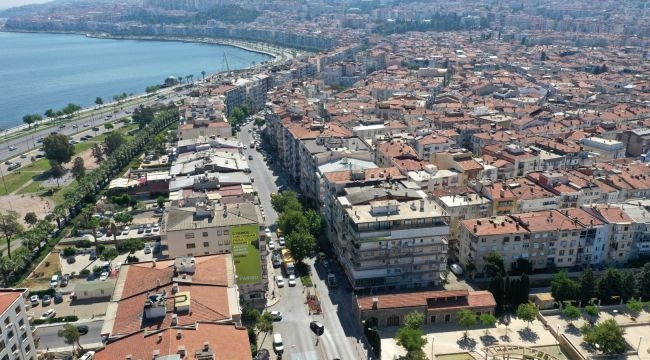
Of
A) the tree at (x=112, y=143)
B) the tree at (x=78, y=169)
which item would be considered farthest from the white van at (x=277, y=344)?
the tree at (x=112, y=143)

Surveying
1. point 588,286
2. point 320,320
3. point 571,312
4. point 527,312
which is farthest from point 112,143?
point 588,286

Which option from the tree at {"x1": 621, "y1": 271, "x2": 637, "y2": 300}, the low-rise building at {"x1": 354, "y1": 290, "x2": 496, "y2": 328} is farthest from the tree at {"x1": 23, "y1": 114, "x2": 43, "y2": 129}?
the tree at {"x1": 621, "y1": 271, "x2": 637, "y2": 300}

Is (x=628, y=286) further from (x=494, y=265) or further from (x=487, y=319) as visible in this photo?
(x=487, y=319)

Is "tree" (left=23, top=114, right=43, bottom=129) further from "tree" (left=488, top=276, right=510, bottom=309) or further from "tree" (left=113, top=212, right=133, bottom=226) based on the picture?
"tree" (left=488, top=276, right=510, bottom=309)

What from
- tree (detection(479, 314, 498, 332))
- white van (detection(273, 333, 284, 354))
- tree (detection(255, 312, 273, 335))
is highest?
tree (detection(255, 312, 273, 335))

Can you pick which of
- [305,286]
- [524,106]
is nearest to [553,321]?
[305,286]
